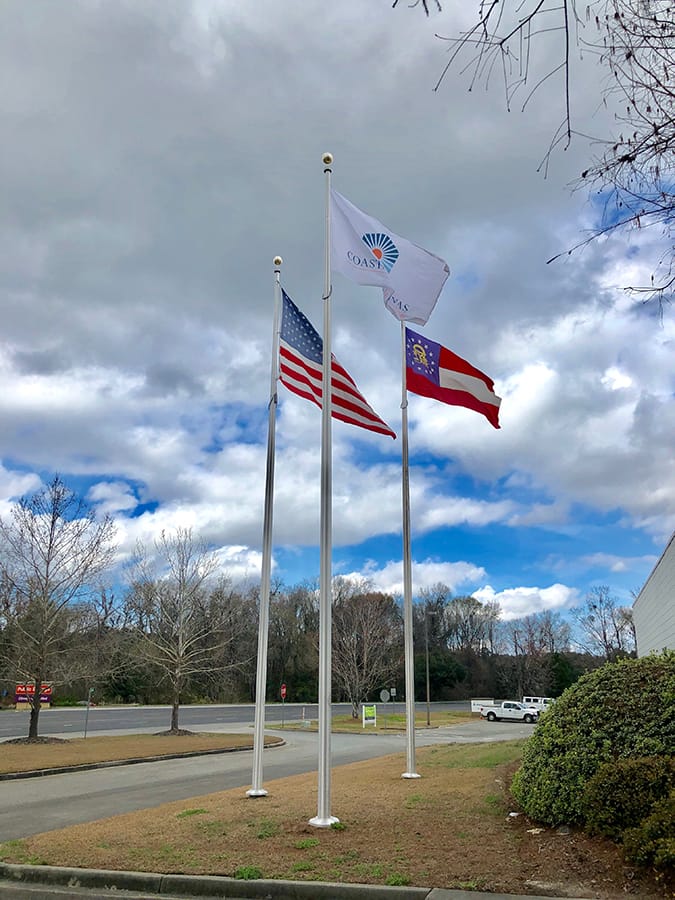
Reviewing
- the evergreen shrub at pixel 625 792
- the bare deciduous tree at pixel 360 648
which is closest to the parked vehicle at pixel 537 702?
the bare deciduous tree at pixel 360 648

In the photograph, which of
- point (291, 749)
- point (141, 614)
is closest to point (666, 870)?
point (291, 749)

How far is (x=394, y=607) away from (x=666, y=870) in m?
72.5

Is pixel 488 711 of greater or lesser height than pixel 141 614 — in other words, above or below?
below

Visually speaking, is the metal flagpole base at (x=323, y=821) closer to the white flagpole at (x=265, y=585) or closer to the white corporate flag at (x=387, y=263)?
the white flagpole at (x=265, y=585)

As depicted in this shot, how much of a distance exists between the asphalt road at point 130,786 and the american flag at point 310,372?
17.4 ft

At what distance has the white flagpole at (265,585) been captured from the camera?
35.2 feet

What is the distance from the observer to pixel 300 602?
83.9m

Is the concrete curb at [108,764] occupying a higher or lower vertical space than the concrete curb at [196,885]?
lower

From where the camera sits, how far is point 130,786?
16094 mm

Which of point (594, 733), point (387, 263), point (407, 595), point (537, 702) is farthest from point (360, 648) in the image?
point (594, 733)

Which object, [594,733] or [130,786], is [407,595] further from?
[130,786]

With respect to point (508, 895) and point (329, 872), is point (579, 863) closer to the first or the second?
point (508, 895)

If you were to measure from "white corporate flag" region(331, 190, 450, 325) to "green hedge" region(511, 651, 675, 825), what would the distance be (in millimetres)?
6089

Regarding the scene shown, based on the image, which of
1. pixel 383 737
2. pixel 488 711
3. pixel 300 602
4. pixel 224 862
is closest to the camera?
pixel 224 862
